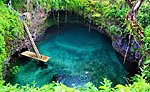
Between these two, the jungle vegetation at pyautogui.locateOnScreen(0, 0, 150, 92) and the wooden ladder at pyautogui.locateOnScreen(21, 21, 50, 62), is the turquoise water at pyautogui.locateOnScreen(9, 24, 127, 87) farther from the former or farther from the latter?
the jungle vegetation at pyautogui.locateOnScreen(0, 0, 150, 92)

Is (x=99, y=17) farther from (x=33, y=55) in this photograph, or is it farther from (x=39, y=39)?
(x=33, y=55)

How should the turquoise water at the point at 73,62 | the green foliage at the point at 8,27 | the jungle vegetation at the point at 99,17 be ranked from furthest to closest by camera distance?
1. the turquoise water at the point at 73,62
2. the green foliage at the point at 8,27
3. the jungle vegetation at the point at 99,17

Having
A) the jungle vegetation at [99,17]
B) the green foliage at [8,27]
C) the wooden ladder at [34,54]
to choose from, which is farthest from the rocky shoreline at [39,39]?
the wooden ladder at [34,54]

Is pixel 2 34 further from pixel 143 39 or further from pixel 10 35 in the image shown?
pixel 143 39

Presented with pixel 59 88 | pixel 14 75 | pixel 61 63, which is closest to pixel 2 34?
pixel 14 75

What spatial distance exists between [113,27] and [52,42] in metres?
4.33

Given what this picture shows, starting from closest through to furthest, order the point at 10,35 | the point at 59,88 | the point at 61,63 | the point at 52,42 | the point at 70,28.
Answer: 1. the point at 59,88
2. the point at 10,35
3. the point at 61,63
4. the point at 52,42
5. the point at 70,28

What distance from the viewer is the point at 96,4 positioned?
20.2 meters

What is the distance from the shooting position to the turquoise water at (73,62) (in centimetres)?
1510

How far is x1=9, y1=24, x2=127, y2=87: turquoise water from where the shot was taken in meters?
15.1

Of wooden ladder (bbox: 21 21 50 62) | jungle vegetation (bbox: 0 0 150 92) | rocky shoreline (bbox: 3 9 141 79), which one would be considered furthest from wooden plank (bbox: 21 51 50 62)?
jungle vegetation (bbox: 0 0 150 92)

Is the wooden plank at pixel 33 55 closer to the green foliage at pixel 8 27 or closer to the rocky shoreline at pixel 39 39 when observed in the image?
the rocky shoreline at pixel 39 39

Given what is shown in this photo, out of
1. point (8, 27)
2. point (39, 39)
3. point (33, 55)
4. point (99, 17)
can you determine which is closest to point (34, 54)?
point (33, 55)

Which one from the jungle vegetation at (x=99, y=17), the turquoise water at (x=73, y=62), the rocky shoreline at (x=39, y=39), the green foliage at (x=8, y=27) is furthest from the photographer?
the rocky shoreline at (x=39, y=39)
